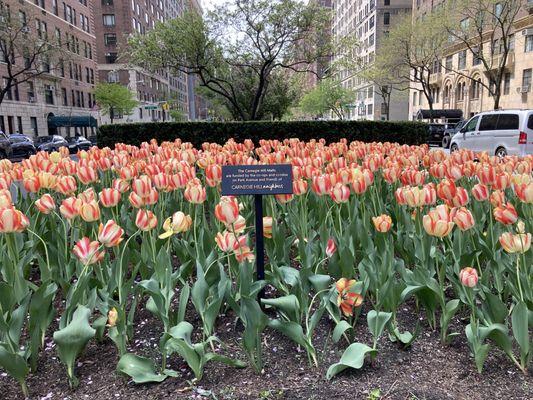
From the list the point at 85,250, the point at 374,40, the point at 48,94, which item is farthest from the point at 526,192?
the point at 374,40

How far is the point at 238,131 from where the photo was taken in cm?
1691

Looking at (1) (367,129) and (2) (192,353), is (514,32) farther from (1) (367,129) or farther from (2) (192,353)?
(2) (192,353)

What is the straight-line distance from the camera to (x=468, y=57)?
4703cm

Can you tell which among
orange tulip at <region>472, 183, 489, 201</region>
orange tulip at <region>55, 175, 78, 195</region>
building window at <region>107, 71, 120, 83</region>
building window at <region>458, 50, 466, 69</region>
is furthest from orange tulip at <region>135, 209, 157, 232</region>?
building window at <region>107, 71, 120, 83</region>

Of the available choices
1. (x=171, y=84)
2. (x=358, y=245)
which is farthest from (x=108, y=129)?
(x=171, y=84)

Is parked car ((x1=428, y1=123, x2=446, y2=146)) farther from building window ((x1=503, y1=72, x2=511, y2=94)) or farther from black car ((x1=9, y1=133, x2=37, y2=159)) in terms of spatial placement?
black car ((x1=9, y1=133, x2=37, y2=159))

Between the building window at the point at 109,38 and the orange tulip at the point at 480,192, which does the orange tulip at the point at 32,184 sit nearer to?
the orange tulip at the point at 480,192

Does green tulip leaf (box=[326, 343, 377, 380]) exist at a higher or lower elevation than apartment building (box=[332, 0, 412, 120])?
lower

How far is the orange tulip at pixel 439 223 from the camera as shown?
8.57ft

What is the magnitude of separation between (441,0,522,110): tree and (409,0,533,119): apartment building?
1.36 ft

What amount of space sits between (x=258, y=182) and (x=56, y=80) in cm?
5208

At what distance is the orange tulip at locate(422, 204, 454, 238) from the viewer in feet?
8.57

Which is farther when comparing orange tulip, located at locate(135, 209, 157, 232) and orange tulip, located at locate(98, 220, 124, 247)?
orange tulip, located at locate(135, 209, 157, 232)

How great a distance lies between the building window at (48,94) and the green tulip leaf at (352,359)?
165 ft
